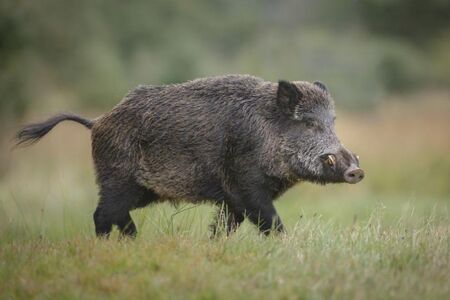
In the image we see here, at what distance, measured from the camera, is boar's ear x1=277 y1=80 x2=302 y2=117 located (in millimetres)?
6957

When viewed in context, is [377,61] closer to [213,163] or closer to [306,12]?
[306,12]

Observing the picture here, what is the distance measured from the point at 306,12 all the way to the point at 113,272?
35.2 meters

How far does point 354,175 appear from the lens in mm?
6496

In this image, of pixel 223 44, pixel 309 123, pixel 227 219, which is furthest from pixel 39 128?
pixel 223 44

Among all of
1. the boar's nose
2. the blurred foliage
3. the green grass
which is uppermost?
the blurred foliage

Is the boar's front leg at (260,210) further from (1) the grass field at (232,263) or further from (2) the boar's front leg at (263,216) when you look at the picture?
(1) the grass field at (232,263)

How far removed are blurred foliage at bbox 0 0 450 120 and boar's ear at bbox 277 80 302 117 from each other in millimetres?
14958

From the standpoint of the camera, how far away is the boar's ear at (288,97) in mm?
6957

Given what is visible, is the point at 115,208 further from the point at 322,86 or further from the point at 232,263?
the point at 322,86

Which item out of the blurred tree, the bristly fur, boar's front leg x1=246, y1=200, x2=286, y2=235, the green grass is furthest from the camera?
the blurred tree

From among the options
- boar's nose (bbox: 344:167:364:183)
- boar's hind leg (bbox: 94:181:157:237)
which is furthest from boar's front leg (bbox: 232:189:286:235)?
boar's hind leg (bbox: 94:181:157:237)

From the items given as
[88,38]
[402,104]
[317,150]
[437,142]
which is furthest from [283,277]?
[88,38]

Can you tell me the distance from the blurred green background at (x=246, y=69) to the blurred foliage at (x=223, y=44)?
7 cm

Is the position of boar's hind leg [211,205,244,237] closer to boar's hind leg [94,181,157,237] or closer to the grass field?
the grass field
